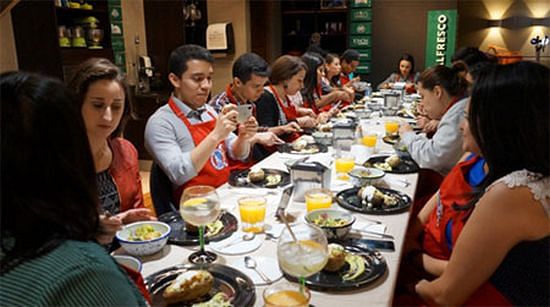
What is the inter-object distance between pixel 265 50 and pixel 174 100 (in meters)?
5.50

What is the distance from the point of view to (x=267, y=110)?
11.8 feet

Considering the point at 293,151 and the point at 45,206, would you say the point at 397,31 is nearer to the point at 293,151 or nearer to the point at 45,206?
the point at 293,151

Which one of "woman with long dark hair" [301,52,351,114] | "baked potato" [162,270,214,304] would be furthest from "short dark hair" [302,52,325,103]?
"baked potato" [162,270,214,304]

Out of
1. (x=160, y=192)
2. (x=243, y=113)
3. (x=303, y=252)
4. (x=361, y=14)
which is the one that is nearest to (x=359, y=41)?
(x=361, y=14)

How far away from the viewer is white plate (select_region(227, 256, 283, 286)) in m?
1.27

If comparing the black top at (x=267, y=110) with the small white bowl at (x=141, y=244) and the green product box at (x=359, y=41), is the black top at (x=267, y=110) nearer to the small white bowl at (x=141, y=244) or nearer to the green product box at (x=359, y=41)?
the small white bowl at (x=141, y=244)

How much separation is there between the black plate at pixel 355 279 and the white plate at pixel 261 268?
0.13ft

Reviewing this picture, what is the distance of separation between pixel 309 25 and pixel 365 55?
1261mm

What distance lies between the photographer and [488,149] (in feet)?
4.35

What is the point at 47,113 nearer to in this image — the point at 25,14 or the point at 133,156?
the point at 133,156

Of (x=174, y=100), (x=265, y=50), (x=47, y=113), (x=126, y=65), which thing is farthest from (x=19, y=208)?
(x=265, y=50)

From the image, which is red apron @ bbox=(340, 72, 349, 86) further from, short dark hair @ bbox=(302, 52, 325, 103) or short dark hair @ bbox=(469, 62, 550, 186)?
short dark hair @ bbox=(469, 62, 550, 186)

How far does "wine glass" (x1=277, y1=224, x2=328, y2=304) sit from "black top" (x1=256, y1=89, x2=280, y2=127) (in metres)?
2.45

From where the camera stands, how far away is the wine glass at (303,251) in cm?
113
